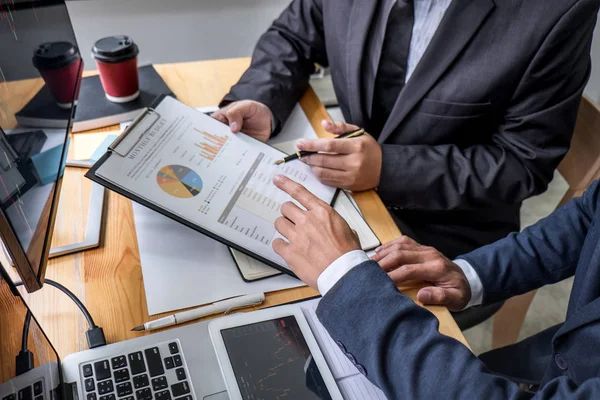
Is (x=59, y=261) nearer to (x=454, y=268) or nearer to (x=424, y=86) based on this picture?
(x=454, y=268)

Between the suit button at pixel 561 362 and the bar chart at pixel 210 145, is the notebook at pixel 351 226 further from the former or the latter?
the suit button at pixel 561 362

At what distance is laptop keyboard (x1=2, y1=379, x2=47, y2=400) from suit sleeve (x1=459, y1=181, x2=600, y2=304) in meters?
0.65

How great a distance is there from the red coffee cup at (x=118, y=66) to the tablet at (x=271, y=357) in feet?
1.99

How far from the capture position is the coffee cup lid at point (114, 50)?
984mm

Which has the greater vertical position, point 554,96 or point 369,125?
point 554,96

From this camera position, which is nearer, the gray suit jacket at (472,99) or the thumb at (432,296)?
the thumb at (432,296)

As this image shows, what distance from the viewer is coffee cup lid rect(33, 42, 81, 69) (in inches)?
29.2

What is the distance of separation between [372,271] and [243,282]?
204mm

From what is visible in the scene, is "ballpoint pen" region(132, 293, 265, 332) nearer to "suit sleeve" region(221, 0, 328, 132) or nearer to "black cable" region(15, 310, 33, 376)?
"black cable" region(15, 310, 33, 376)

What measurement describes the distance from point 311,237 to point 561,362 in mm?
390

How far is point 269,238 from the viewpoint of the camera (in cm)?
77

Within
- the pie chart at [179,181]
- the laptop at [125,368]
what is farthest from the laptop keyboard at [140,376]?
the pie chart at [179,181]

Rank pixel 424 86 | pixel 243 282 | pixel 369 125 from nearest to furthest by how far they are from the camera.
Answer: pixel 243 282
pixel 424 86
pixel 369 125

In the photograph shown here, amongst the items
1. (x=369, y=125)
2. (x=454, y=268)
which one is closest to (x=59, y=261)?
(x=454, y=268)
